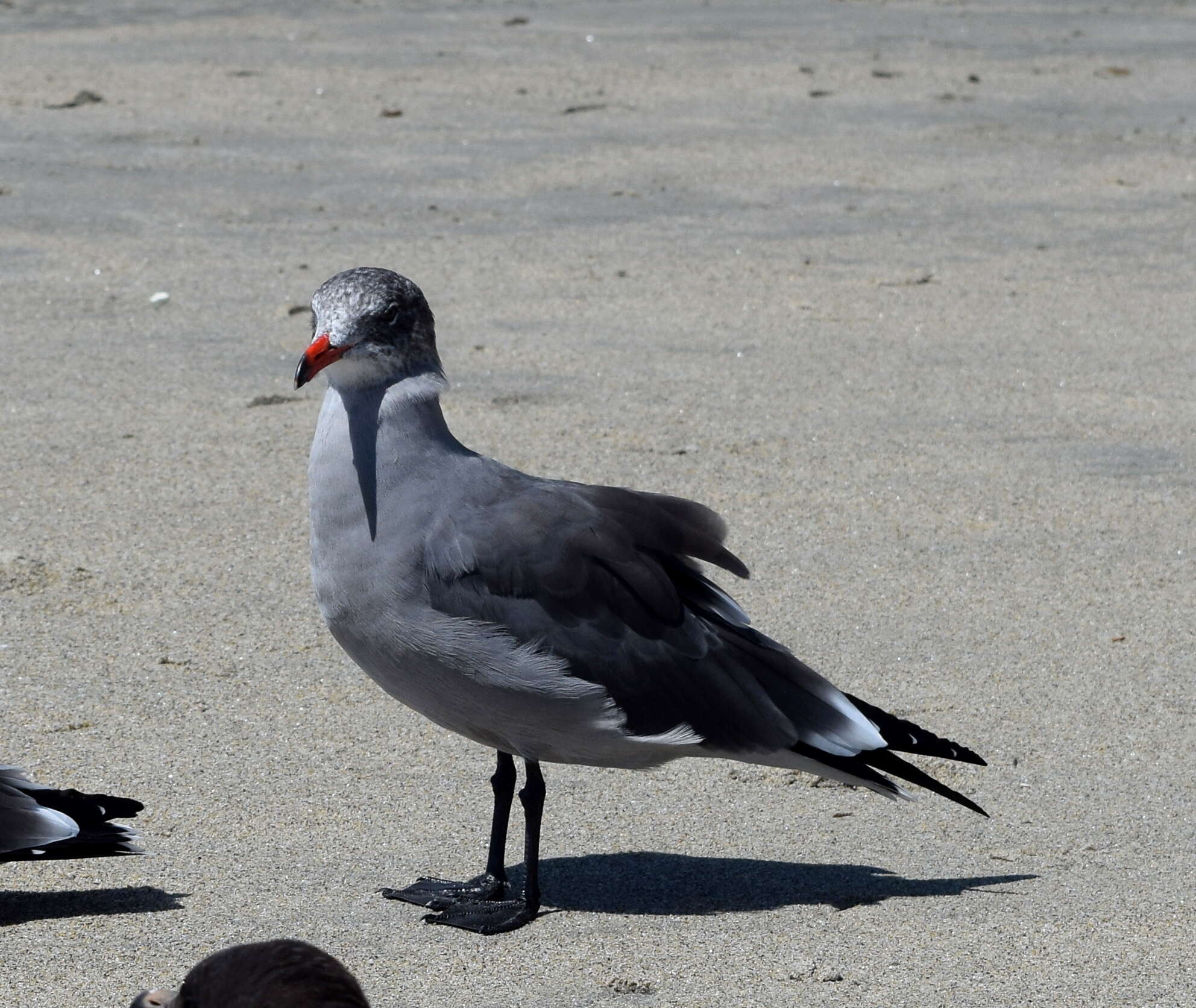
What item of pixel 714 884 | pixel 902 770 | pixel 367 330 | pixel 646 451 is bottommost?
pixel 714 884

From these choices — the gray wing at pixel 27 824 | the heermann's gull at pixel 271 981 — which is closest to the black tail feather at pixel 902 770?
the gray wing at pixel 27 824

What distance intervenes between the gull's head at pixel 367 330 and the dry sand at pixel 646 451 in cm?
111

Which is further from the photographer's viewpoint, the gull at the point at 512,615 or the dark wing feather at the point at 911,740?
the dark wing feather at the point at 911,740

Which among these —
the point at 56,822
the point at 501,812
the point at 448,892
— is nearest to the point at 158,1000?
the point at 56,822

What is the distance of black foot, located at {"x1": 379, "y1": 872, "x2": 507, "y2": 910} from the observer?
4262mm

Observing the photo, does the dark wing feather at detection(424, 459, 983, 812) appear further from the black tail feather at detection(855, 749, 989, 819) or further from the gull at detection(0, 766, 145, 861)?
the gull at detection(0, 766, 145, 861)

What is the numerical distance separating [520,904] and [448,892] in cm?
16

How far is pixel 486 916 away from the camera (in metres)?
4.22

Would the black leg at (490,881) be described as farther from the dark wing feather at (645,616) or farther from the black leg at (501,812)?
the dark wing feather at (645,616)

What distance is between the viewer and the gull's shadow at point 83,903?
421 cm

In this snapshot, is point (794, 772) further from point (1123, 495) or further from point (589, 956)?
point (1123, 495)

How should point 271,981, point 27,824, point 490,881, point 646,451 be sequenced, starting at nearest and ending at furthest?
1. point 271,981
2. point 27,824
3. point 490,881
4. point 646,451

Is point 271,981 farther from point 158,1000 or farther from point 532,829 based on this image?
point 532,829

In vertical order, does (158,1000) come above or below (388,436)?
below
